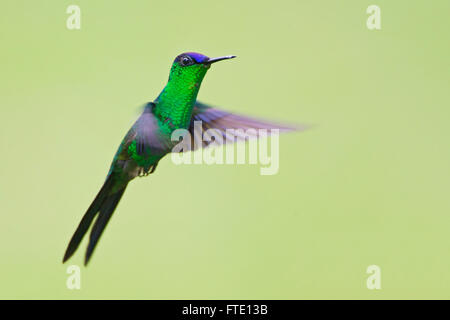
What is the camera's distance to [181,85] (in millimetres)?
880

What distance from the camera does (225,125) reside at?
104cm

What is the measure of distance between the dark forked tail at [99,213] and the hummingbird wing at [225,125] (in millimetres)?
162

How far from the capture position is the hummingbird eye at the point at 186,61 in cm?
85

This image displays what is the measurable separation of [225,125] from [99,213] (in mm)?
272

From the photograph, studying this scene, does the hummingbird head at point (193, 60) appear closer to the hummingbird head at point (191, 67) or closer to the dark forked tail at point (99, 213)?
the hummingbird head at point (191, 67)

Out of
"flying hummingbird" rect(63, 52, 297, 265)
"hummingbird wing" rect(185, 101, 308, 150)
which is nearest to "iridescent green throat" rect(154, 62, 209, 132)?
"flying hummingbird" rect(63, 52, 297, 265)

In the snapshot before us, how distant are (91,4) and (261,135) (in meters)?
1.65

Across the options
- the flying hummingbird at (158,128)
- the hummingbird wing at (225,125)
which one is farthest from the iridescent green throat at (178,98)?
the hummingbird wing at (225,125)

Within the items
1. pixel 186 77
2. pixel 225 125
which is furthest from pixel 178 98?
pixel 225 125

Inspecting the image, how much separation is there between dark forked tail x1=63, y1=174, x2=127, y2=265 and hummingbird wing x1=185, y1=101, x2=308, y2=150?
0.16 m

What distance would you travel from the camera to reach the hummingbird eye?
2.79ft

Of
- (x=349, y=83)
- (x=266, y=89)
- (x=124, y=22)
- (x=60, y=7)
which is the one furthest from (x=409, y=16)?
(x=60, y=7)

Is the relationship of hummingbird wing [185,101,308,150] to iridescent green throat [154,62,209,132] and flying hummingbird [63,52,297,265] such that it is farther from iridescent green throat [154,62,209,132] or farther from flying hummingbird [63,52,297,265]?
iridescent green throat [154,62,209,132]

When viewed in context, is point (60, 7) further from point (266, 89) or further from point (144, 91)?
point (266, 89)
